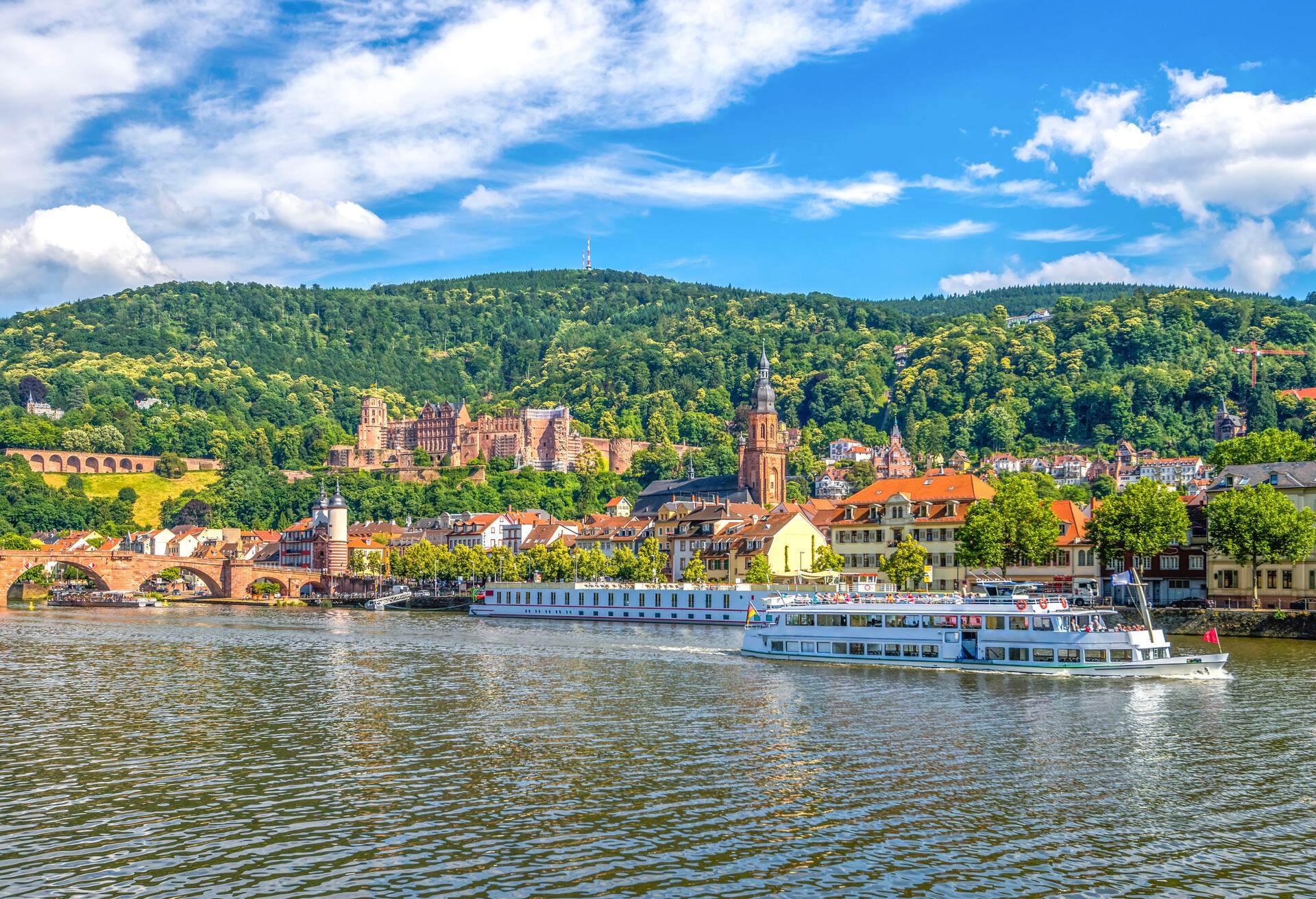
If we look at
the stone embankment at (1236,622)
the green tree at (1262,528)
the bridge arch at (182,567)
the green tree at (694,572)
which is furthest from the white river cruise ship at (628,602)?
the bridge arch at (182,567)

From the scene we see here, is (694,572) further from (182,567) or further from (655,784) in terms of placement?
(655,784)

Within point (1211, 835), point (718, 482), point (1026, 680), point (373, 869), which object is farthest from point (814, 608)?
point (718, 482)

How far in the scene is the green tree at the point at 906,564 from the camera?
101 m

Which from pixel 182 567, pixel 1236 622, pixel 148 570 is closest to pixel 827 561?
pixel 1236 622

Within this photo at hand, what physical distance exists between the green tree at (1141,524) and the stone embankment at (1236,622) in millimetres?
5930

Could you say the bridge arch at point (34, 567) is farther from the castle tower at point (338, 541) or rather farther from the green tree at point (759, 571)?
the green tree at point (759, 571)

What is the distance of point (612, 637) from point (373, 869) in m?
60.3

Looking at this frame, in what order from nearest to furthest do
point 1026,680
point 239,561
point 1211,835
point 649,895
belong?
point 649,895, point 1211,835, point 1026,680, point 239,561

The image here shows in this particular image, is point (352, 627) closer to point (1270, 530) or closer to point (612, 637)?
point (612, 637)

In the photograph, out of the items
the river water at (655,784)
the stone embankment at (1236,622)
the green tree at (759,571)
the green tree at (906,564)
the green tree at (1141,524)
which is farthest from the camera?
the green tree at (759,571)

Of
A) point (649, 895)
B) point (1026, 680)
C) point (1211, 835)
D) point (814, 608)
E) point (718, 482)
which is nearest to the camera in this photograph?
point (649, 895)

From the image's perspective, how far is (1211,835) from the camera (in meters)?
29.1

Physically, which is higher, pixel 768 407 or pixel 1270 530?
pixel 768 407

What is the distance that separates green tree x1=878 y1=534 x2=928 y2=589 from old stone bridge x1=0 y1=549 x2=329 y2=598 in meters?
84.4
